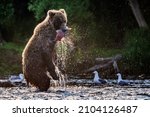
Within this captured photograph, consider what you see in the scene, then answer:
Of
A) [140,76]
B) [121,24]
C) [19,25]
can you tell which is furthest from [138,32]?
[19,25]

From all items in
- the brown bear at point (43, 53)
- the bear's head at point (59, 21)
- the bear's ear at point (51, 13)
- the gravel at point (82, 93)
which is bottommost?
the gravel at point (82, 93)

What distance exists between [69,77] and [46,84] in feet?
7.47

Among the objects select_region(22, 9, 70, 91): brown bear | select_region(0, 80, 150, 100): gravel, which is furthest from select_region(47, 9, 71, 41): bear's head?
select_region(0, 80, 150, 100): gravel

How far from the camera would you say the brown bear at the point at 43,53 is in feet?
22.8

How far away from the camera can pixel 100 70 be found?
966 centimetres

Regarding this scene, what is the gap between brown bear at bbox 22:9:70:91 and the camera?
695cm

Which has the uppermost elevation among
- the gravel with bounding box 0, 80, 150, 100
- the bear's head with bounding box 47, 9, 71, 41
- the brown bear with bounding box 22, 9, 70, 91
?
the bear's head with bounding box 47, 9, 71, 41

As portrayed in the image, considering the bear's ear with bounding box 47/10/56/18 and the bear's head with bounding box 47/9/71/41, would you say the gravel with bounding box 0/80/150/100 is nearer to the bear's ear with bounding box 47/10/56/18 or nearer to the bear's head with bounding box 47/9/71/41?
the bear's head with bounding box 47/9/71/41

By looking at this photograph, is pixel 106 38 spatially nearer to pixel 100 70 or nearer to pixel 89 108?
pixel 100 70

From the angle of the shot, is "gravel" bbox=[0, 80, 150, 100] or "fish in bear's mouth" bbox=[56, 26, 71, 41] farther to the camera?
"fish in bear's mouth" bbox=[56, 26, 71, 41]

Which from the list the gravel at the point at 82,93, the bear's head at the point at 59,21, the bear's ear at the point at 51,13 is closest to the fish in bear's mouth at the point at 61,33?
the bear's head at the point at 59,21

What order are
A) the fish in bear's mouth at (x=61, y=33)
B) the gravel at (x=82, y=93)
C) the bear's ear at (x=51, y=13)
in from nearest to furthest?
the gravel at (x=82, y=93) < the fish in bear's mouth at (x=61, y=33) < the bear's ear at (x=51, y=13)

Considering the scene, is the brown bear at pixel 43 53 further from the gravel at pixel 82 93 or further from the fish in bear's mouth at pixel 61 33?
the gravel at pixel 82 93

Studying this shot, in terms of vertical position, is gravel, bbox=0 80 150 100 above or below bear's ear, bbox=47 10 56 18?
below
